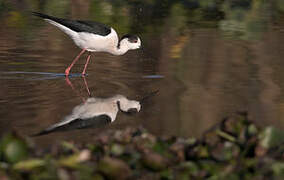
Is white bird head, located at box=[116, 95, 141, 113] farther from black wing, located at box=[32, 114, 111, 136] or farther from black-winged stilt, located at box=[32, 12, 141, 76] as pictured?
black-winged stilt, located at box=[32, 12, 141, 76]

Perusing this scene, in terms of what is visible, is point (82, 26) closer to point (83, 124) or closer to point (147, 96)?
point (147, 96)

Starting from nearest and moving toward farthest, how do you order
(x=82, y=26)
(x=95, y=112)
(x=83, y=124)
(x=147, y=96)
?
(x=83, y=124), (x=95, y=112), (x=147, y=96), (x=82, y=26)

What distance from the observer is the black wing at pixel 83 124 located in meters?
5.51

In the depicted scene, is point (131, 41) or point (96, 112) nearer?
point (96, 112)

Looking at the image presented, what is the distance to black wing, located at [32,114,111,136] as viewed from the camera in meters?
5.51

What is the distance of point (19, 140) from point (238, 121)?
1301 millimetres

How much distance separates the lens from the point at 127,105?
6.59m

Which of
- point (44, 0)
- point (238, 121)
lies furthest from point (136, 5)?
point (238, 121)

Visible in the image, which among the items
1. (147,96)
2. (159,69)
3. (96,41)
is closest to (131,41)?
(96,41)

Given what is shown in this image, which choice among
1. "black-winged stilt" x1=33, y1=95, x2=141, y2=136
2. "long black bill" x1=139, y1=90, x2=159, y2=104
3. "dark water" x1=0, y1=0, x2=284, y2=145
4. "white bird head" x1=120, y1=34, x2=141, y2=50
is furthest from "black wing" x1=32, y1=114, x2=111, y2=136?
"white bird head" x1=120, y1=34, x2=141, y2=50

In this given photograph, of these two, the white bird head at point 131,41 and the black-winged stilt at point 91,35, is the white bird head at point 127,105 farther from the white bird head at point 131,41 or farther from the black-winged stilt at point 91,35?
the white bird head at point 131,41

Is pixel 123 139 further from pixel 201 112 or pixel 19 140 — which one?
pixel 201 112

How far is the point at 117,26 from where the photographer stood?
1176 cm

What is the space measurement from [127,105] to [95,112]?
0.47 metres
